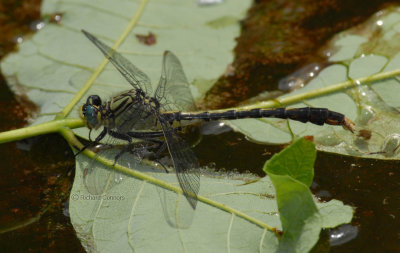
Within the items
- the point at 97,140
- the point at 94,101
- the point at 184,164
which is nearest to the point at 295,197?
the point at 184,164

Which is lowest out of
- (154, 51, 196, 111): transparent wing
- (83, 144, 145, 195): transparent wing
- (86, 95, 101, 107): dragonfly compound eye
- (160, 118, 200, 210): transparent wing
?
(83, 144, 145, 195): transparent wing

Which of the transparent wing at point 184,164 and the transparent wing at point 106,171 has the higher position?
the transparent wing at point 184,164

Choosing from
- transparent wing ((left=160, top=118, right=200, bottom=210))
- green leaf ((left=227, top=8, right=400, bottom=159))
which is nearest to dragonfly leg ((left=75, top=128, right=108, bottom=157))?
transparent wing ((left=160, top=118, right=200, bottom=210))

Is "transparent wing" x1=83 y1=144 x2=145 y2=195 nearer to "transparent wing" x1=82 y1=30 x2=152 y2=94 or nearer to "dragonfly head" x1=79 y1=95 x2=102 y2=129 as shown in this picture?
"dragonfly head" x1=79 y1=95 x2=102 y2=129

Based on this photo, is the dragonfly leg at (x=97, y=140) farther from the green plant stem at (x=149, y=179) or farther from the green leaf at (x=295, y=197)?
the green leaf at (x=295, y=197)

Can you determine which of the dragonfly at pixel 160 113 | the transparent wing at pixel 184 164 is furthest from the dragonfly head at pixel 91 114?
the transparent wing at pixel 184 164

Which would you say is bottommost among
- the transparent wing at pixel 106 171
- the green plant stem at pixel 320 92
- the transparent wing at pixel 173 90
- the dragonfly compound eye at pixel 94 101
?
the transparent wing at pixel 106 171

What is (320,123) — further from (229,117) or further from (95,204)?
(95,204)
